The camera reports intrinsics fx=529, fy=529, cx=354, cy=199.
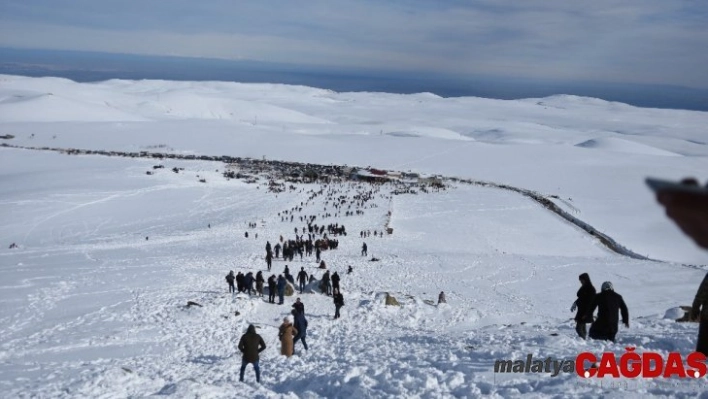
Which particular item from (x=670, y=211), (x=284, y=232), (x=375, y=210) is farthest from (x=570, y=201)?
(x=670, y=211)

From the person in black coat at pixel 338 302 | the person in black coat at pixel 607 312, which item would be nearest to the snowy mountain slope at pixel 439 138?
the person in black coat at pixel 607 312

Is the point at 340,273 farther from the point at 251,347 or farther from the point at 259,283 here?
the point at 251,347

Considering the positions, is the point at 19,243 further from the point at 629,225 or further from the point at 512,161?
the point at 512,161

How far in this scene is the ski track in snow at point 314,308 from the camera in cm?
734

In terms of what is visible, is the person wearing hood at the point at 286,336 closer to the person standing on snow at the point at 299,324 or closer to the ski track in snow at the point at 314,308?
the ski track in snow at the point at 314,308

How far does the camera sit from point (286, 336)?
29.3 ft

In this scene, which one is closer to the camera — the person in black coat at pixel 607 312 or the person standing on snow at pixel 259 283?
the person in black coat at pixel 607 312

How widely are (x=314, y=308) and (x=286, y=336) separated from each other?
4.61 meters

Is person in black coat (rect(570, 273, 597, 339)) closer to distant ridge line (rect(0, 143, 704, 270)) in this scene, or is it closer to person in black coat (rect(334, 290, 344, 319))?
person in black coat (rect(334, 290, 344, 319))

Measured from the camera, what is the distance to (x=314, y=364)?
866cm

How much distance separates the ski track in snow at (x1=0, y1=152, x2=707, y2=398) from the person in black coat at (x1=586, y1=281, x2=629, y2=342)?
0.32m

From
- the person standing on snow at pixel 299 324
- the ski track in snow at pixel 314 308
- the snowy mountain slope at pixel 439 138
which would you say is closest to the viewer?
the ski track in snow at pixel 314 308

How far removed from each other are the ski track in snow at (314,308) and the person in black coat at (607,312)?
322 millimetres

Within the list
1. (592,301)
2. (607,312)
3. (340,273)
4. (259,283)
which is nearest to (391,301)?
(259,283)
